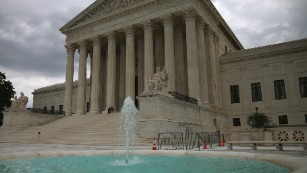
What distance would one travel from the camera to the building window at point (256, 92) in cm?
3556

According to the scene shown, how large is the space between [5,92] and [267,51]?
129 ft

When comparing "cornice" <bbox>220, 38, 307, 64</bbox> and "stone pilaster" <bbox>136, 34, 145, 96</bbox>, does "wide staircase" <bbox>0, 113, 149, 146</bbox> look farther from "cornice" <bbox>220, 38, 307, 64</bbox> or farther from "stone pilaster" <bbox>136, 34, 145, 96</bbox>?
"cornice" <bbox>220, 38, 307, 64</bbox>

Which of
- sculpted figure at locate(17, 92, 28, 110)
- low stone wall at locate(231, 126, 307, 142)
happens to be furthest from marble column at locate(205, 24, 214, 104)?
sculpted figure at locate(17, 92, 28, 110)

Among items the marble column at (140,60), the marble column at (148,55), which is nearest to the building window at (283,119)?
the marble column at (148,55)

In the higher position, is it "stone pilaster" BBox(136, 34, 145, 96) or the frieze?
the frieze

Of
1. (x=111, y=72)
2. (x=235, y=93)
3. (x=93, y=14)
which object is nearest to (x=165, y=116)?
(x=111, y=72)

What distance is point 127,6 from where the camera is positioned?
3606 cm

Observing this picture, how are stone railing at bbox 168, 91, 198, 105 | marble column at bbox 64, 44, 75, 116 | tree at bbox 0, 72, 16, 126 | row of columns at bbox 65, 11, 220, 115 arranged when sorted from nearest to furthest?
stone railing at bbox 168, 91, 198, 105, row of columns at bbox 65, 11, 220, 115, marble column at bbox 64, 44, 75, 116, tree at bbox 0, 72, 16, 126

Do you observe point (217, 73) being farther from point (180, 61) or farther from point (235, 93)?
point (180, 61)

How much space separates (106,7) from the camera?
3878 centimetres

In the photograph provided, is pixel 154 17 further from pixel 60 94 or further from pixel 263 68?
pixel 60 94

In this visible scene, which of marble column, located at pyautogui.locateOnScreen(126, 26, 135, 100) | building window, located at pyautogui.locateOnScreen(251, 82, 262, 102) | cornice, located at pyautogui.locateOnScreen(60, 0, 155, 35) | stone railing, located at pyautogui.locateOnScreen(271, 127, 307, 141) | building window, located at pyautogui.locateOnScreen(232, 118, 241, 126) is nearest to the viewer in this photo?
stone railing, located at pyautogui.locateOnScreen(271, 127, 307, 141)

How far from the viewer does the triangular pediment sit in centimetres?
3697

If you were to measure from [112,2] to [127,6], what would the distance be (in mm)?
3404
